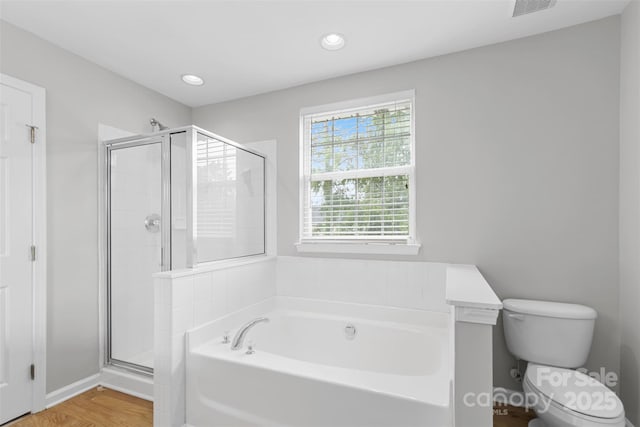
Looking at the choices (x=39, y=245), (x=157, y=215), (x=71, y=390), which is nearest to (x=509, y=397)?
(x=157, y=215)

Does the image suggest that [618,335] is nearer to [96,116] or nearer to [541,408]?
[541,408]

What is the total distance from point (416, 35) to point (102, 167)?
246 cm

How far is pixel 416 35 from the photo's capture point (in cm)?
203

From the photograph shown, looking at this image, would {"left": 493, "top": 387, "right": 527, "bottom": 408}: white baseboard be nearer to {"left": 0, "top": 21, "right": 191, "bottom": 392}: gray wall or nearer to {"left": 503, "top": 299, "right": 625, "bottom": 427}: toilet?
{"left": 503, "top": 299, "right": 625, "bottom": 427}: toilet

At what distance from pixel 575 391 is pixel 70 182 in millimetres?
3222

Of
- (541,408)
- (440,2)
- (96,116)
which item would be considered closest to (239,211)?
(96,116)

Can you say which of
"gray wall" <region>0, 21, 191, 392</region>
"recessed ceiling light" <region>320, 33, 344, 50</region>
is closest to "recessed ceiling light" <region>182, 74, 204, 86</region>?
"gray wall" <region>0, 21, 191, 392</region>

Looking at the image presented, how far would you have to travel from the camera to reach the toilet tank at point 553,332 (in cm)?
174

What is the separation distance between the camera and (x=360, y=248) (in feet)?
8.11

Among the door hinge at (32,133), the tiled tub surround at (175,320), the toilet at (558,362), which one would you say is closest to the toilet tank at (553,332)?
the toilet at (558,362)

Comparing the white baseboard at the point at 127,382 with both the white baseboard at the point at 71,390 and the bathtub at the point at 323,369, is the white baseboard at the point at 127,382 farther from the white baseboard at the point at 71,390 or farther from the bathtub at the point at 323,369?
the bathtub at the point at 323,369

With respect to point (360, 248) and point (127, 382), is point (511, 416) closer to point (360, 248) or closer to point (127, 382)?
point (360, 248)

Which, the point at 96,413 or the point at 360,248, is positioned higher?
the point at 360,248

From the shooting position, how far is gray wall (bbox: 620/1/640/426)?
5.42 ft
